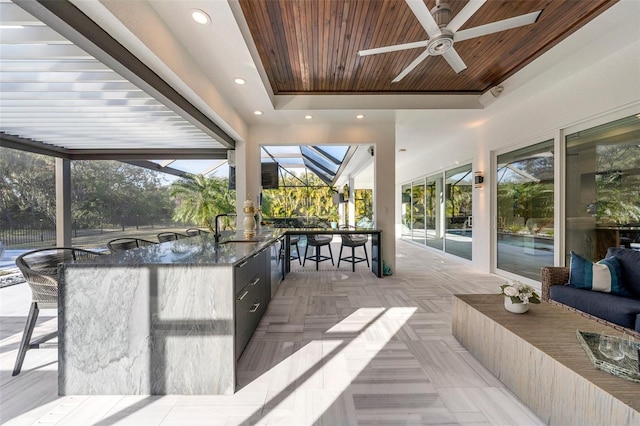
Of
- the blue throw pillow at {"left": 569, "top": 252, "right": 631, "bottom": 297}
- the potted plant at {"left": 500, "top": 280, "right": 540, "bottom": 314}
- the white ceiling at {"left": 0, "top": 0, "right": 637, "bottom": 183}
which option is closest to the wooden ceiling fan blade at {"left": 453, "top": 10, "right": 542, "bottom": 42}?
the white ceiling at {"left": 0, "top": 0, "right": 637, "bottom": 183}

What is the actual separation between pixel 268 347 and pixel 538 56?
4526 millimetres

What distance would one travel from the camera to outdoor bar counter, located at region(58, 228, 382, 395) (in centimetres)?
166

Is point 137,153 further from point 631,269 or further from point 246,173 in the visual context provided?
point 631,269

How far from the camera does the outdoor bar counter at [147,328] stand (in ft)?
5.43

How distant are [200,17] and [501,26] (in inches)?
100

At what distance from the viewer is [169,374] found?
1700mm

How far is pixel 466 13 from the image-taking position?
1898mm

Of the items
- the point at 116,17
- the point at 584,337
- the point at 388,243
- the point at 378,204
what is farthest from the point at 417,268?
the point at 116,17

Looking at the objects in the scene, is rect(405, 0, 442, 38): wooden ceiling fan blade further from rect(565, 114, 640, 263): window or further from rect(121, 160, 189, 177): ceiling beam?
rect(121, 160, 189, 177): ceiling beam

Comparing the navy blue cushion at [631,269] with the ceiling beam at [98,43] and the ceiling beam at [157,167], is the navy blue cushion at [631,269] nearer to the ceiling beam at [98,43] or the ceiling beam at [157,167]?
the ceiling beam at [98,43]

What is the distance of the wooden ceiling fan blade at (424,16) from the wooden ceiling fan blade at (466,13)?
0.35 ft

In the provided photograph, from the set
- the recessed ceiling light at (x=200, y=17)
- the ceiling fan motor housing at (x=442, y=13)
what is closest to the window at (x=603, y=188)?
the ceiling fan motor housing at (x=442, y=13)

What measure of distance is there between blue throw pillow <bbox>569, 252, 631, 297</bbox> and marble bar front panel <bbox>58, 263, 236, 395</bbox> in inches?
131

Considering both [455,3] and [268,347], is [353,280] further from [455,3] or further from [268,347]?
[455,3]
